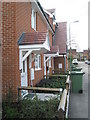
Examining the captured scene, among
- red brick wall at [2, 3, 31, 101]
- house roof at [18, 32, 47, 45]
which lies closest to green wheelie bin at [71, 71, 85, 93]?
house roof at [18, 32, 47, 45]

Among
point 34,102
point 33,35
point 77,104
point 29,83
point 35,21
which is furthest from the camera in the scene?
point 35,21

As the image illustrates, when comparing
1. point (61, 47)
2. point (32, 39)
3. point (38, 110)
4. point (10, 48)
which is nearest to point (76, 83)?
point (32, 39)

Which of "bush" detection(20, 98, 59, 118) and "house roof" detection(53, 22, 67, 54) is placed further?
"house roof" detection(53, 22, 67, 54)

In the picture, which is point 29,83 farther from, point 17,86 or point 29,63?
point 17,86

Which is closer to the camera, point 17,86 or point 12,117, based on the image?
point 12,117

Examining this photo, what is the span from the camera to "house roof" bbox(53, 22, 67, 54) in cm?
2291

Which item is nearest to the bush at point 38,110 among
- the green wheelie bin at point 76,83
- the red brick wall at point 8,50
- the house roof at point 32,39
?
the red brick wall at point 8,50

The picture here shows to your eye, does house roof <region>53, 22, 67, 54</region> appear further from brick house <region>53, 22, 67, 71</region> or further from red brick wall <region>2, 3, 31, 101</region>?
red brick wall <region>2, 3, 31, 101</region>

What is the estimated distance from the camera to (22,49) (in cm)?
692

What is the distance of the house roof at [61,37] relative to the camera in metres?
22.9

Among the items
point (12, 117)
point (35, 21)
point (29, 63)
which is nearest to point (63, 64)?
point (35, 21)

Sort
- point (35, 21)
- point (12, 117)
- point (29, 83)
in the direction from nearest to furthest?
point (12, 117) → point (29, 83) → point (35, 21)

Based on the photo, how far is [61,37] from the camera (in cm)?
2556

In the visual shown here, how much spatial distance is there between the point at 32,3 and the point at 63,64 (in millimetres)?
14485
